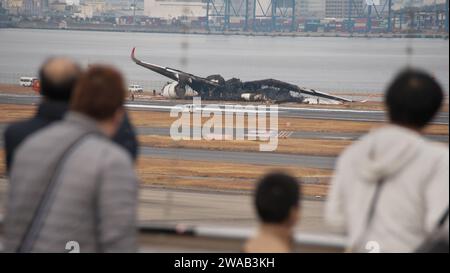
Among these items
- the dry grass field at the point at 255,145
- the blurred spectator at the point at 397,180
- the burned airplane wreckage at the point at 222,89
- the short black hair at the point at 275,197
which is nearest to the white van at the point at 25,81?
the burned airplane wreckage at the point at 222,89

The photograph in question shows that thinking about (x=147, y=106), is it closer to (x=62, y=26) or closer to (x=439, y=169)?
(x=62, y=26)

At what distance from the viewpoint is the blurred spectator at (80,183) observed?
212 cm

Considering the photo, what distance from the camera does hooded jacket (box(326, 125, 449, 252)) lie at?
7.13ft

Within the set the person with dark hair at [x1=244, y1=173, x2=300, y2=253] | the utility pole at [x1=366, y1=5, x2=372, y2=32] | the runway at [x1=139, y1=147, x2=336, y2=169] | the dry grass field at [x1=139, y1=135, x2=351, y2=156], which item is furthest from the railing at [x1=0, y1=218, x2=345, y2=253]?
the utility pole at [x1=366, y1=5, x2=372, y2=32]

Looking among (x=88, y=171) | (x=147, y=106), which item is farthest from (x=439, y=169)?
(x=147, y=106)

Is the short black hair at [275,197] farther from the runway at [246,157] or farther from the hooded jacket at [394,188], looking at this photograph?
the runway at [246,157]

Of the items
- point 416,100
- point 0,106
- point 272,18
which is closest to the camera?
point 416,100

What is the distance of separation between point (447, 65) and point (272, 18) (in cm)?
5830

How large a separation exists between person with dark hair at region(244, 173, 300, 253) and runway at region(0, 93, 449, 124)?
24.9m

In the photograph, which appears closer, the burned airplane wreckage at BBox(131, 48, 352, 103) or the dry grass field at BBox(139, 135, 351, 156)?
the dry grass field at BBox(139, 135, 351, 156)

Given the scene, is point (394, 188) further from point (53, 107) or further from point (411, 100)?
point (53, 107)

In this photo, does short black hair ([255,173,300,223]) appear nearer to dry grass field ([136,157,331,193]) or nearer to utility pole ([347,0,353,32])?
dry grass field ([136,157,331,193])

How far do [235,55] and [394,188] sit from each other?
6762 centimetres

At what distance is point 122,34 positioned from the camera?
62375mm
